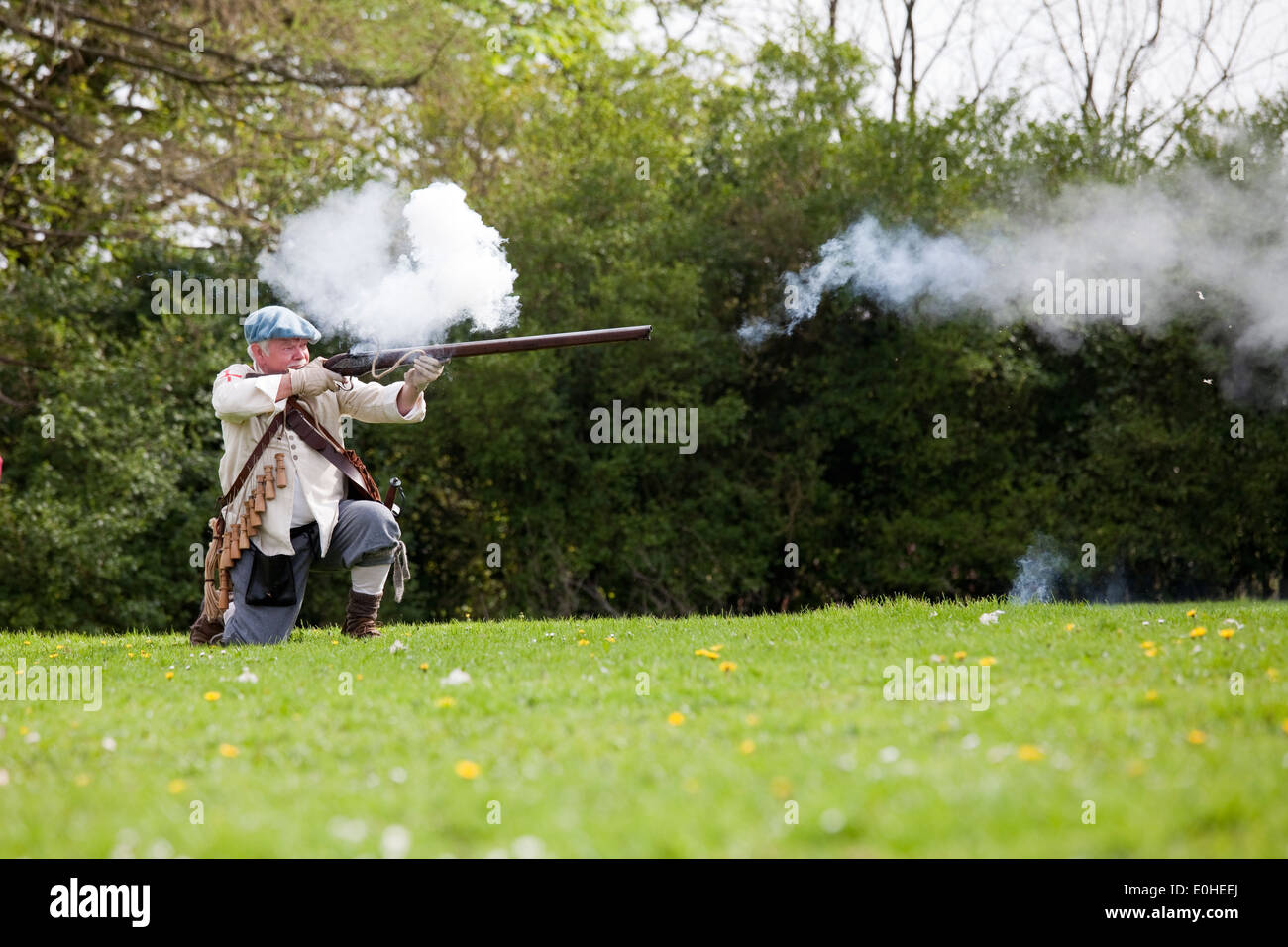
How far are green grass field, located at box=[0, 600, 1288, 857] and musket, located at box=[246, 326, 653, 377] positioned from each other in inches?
84.9

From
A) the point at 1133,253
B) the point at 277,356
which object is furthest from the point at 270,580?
the point at 1133,253

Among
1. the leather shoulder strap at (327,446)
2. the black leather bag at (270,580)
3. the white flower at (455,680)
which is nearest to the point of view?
the white flower at (455,680)

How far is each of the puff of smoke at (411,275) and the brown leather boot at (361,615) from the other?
1996 mm

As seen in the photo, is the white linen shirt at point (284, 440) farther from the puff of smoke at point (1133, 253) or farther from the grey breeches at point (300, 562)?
the puff of smoke at point (1133, 253)

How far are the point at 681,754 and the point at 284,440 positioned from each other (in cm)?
559

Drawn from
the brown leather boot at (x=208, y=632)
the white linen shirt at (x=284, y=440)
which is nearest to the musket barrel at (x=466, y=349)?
the white linen shirt at (x=284, y=440)

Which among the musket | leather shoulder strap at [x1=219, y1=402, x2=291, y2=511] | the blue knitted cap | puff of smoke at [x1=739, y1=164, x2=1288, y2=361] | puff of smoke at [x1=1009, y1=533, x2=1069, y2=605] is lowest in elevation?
puff of smoke at [x1=1009, y1=533, x2=1069, y2=605]

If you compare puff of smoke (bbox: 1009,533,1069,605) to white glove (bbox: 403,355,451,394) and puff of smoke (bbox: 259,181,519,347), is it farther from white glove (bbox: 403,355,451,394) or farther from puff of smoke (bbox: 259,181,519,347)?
white glove (bbox: 403,355,451,394)

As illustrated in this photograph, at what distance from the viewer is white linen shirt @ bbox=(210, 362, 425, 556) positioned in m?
8.88

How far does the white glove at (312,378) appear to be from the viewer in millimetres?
8773

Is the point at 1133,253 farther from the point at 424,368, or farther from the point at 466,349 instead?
the point at 424,368

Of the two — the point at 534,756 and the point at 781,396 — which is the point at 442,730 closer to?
the point at 534,756

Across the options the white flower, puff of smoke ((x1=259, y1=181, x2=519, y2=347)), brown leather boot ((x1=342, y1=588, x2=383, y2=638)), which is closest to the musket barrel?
puff of smoke ((x1=259, y1=181, x2=519, y2=347))

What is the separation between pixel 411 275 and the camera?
32.2 ft
